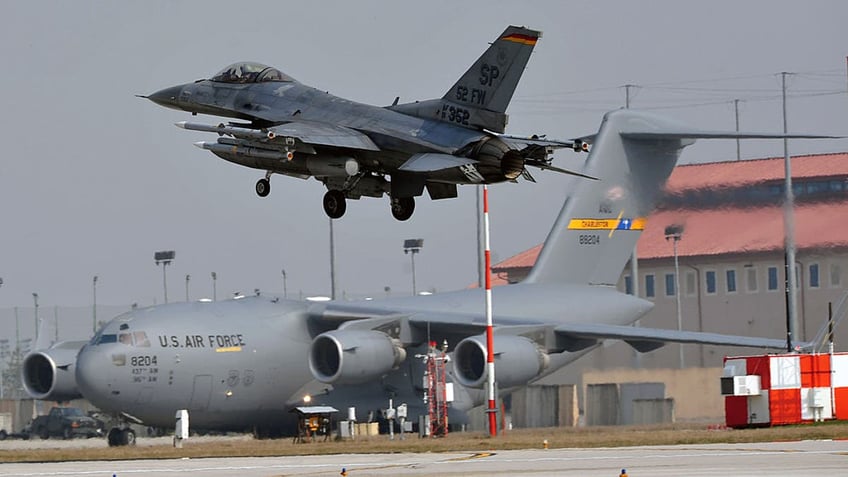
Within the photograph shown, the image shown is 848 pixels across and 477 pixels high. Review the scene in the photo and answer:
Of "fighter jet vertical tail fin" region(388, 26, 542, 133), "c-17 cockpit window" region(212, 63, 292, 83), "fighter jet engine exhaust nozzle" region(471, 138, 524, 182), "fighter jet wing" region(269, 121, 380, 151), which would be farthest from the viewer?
"c-17 cockpit window" region(212, 63, 292, 83)

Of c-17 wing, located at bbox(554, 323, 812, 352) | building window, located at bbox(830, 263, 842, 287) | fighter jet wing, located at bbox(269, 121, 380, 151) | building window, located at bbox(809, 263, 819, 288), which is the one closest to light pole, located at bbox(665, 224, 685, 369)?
c-17 wing, located at bbox(554, 323, 812, 352)

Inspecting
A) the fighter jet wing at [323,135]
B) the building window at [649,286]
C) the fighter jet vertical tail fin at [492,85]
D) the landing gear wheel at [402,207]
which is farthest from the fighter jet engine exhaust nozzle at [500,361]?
the fighter jet vertical tail fin at [492,85]

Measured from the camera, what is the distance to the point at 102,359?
44.5m

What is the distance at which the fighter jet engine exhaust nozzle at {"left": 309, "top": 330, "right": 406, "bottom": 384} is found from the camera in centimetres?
4684

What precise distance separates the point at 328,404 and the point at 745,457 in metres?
22.4

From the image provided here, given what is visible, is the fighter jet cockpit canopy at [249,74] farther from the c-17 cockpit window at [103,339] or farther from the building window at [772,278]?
the building window at [772,278]

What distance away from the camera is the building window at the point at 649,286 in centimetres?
6461

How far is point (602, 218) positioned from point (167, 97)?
27.1 metres

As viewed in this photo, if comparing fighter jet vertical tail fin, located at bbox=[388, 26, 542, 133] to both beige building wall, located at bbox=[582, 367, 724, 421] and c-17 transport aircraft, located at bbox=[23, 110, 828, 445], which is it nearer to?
c-17 transport aircraft, located at bbox=[23, 110, 828, 445]

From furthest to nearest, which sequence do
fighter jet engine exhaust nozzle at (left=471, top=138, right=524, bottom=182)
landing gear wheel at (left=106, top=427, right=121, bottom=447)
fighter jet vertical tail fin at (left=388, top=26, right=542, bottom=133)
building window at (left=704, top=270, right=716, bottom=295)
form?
1. building window at (left=704, top=270, right=716, bottom=295)
2. landing gear wheel at (left=106, top=427, right=121, bottom=447)
3. fighter jet vertical tail fin at (left=388, top=26, right=542, bottom=133)
4. fighter jet engine exhaust nozzle at (left=471, top=138, right=524, bottom=182)

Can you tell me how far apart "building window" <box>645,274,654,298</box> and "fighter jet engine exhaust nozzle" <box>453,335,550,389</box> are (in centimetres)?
1810

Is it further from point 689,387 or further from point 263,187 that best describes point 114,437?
point 263,187

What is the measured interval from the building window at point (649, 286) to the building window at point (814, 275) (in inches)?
701

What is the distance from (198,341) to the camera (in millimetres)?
45656
